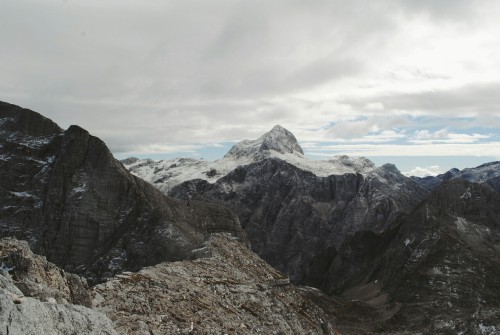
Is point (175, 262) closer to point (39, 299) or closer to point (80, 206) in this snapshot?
point (39, 299)

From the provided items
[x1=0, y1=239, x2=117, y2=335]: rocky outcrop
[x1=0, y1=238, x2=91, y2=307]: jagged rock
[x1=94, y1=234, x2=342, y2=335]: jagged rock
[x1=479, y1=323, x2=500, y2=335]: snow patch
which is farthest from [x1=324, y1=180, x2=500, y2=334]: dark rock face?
[x1=0, y1=239, x2=117, y2=335]: rocky outcrop

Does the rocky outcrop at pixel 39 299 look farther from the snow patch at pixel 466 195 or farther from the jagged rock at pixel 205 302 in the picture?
the snow patch at pixel 466 195

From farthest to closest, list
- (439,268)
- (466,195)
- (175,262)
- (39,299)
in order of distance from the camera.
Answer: (466,195)
(439,268)
(175,262)
(39,299)

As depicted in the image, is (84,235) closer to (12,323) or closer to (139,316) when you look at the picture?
(139,316)

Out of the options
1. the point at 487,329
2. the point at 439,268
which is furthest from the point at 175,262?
the point at 439,268

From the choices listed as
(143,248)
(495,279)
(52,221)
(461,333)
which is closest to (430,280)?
(495,279)

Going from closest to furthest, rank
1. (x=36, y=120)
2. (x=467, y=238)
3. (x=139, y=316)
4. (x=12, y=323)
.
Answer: (x=12, y=323) → (x=139, y=316) → (x=36, y=120) → (x=467, y=238)
